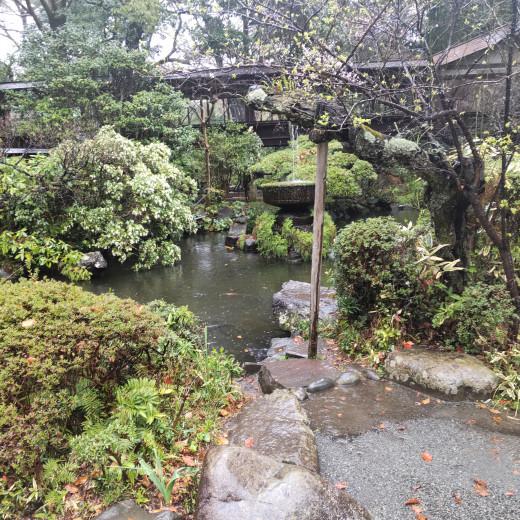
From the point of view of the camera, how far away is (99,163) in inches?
370

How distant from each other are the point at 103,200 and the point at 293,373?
753 cm

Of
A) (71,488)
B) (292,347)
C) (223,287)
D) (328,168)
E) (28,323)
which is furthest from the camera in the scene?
(328,168)

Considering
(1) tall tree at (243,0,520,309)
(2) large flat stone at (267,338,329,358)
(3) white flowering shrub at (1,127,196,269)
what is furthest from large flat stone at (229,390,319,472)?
(3) white flowering shrub at (1,127,196,269)

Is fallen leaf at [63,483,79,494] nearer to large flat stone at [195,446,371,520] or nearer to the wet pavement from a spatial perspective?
large flat stone at [195,446,371,520]

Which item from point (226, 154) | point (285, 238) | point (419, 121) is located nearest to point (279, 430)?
point (419, 121)

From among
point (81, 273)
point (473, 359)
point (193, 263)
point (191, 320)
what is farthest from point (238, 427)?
point (193, 263)

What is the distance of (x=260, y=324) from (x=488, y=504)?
460 cm

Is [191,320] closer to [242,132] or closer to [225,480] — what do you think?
[225,480]

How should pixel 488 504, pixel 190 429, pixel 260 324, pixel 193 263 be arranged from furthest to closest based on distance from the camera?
pixel 193 263, pixel 260 324, pixel 190 429, pixel 488 504

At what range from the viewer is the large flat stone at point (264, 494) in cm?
193

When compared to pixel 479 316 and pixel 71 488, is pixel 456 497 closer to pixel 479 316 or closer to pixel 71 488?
pixel 479 316

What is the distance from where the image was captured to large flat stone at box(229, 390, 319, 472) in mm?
2631

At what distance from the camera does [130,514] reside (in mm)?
2098

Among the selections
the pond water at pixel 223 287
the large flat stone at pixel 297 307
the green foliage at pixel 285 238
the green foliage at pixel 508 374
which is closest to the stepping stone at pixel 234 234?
the pond water at pixel 223 287
